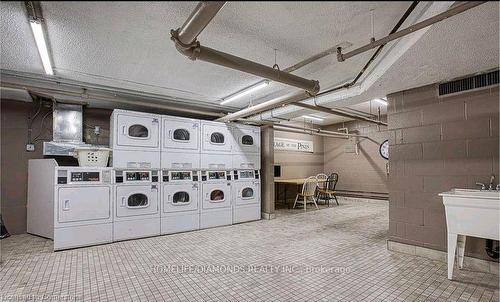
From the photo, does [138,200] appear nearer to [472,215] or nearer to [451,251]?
[451,251]

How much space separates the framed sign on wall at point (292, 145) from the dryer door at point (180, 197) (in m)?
3.88

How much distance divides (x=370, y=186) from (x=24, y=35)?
872cm

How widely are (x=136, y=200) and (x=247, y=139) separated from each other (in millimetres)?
2558

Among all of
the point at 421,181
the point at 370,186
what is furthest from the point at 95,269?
the point at 370,186

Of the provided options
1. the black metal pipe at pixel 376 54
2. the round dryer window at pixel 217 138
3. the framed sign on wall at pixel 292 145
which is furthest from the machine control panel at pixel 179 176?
the framed sign on wall at pixel 292 145

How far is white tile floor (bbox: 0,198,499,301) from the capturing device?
243 centimetres

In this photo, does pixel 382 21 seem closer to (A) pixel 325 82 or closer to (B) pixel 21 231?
(A) pixel 325 82

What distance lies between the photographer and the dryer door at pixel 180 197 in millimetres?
4582

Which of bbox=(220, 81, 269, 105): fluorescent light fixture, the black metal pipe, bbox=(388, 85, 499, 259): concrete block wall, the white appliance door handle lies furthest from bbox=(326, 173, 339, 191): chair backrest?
the white appliance door handle

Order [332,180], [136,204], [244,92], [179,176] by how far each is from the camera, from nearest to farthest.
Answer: [244,92], [136,204], [179,176], [332,180]

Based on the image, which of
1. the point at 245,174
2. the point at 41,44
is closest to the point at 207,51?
the point at 41,44

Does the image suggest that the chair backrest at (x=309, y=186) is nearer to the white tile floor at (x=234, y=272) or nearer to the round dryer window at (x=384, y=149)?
the white tile floor at (x=234, y=272)

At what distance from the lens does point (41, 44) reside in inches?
103

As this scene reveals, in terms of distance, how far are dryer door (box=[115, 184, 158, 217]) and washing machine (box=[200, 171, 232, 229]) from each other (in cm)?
92
